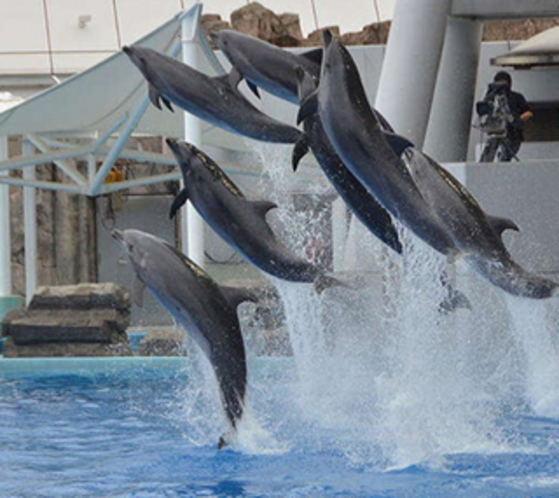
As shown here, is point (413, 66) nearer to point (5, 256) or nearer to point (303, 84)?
point (5, 256)

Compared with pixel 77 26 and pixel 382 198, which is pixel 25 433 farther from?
pixel 77 26

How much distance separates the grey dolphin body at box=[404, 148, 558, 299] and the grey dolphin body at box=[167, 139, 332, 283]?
0.73m

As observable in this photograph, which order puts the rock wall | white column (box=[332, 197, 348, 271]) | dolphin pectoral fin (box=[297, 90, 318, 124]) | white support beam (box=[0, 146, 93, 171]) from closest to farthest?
1. dolphin pectoral fin (box=[297, 90, 318, 124])
2. white column (box=[332, 197, 348, 271])
3. white support beam (box=[0, 146, 93, 171])
4. the rock wall

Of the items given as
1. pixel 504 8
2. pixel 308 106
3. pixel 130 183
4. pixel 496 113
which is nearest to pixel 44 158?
pixel 130 183

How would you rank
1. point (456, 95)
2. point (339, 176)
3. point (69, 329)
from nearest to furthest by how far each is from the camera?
point (339, 176), point (69, 329), point (456, 95)

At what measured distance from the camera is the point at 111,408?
33.7 feet

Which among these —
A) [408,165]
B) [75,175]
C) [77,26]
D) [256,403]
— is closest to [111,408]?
[256,403]

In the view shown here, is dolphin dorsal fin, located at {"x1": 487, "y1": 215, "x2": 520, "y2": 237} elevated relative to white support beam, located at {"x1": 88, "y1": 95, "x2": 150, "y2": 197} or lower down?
lower down

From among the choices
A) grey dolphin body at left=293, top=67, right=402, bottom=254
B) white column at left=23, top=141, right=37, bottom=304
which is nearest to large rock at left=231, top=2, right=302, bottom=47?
white column at left=23, top=141, right=37, bottom=304

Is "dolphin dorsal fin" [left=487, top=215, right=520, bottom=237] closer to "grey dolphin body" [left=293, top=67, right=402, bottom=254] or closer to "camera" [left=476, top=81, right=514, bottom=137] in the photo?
"grey dolphin body" [left=293, top=67, right=402, bottom=254]

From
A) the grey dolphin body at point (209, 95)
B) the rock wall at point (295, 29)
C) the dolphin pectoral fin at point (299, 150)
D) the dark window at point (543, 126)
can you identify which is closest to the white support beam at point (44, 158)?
the rock wall at point (295, 29)

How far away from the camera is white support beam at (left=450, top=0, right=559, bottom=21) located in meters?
15.4

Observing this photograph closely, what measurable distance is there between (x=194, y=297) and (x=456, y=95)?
31.7ft

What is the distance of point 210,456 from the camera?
25.7ft
